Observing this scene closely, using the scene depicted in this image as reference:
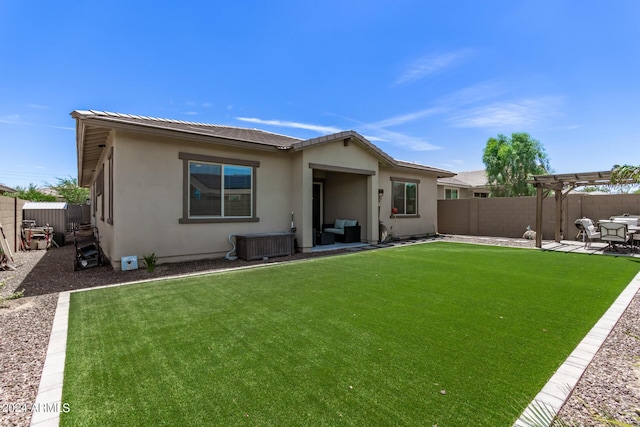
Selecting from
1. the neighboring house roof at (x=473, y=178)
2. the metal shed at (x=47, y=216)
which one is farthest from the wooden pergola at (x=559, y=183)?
the metal shed at (x=47, y=216)

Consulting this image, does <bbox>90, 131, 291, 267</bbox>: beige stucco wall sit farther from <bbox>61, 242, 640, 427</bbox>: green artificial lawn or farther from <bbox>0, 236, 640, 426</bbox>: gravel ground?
<bbox>61, 242, 640, 427</bbox>: green artificial lawn

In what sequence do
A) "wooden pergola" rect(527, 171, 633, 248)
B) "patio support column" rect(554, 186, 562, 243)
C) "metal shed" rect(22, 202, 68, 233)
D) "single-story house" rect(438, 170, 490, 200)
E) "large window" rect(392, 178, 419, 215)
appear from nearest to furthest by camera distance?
"wooden pergola" rect(527, 171, 633, 248) < "patio support column" rect(554, 186, 562, 243) < "large window" rect(392, 178, 419, 215) < "metal shed" rect(22, 202, 68, 233) < "single-story house" rect(438, 170, 490, 200)

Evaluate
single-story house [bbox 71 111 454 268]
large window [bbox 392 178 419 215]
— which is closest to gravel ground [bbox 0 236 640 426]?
single-story house [bbox 71 111 454 268]

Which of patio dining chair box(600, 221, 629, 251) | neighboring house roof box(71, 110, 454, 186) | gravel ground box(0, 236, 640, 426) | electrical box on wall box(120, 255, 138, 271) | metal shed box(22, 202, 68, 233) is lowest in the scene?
gravel ground box(0, 236, 640, 426)

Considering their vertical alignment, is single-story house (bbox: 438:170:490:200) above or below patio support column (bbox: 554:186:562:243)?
above

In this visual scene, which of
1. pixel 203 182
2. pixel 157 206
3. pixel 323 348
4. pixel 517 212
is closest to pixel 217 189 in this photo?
pixel 203 182

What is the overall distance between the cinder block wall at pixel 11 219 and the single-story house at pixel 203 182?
2875mm

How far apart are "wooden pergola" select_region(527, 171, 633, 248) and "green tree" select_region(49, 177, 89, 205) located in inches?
1510

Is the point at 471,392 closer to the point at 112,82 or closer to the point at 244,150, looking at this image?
the point at 244,150

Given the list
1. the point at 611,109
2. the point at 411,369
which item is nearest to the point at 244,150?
the point at 411,369

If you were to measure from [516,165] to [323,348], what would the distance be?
2983 centimetres

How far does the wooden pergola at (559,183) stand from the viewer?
37.2ft

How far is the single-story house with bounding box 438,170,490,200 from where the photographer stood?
20.8 meters

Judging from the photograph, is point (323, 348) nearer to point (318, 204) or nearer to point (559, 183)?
point (318, 204)
